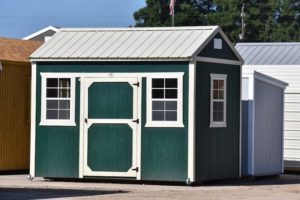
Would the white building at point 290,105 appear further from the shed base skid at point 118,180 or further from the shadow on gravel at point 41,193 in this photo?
the shadow on gravel at point 41,193

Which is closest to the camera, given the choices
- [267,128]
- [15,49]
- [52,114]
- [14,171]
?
[52,114]

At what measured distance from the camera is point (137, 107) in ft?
73.1

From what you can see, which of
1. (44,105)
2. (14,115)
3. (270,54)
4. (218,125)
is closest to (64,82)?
(44,105)

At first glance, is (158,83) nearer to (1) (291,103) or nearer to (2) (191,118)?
(2) (191,118)

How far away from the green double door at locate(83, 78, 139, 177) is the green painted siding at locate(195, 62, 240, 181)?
4.89 ft

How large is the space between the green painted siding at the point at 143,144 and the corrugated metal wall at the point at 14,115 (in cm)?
249

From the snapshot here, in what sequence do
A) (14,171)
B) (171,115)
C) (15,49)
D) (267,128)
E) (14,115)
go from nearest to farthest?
1. (171,115)
2. (267,128)
3. (14,115)
4. (14,171)
5. (15,49)

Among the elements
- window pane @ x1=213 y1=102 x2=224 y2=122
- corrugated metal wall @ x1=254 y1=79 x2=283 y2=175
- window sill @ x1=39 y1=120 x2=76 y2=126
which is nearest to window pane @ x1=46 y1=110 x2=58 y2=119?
A: window sill @ x1=39 y1=120 x2=76 y2=126

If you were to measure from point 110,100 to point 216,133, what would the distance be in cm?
268

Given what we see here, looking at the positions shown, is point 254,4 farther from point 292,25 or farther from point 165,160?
point 165,160

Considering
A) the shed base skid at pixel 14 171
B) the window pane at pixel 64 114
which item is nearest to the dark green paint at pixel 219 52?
A: the window pane at pixel 64 114

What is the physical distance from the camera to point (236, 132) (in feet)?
77.8

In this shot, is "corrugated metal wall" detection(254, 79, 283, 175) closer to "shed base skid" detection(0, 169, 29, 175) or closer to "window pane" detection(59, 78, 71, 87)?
"window pane" detection(59, 78, 71, 87)

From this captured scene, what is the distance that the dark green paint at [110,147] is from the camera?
73.5 feet
